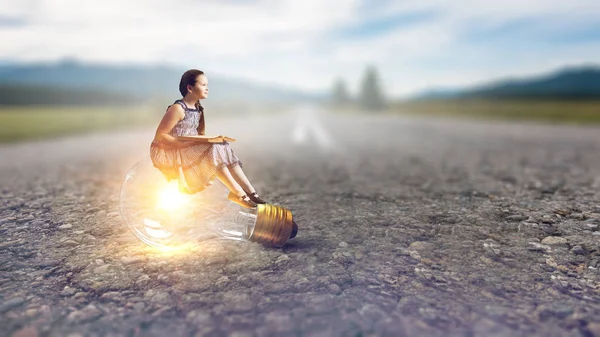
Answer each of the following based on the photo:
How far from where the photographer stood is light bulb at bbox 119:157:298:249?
3574mm

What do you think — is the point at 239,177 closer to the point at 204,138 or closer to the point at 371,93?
the point at 204,138

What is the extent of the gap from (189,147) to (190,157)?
76mm

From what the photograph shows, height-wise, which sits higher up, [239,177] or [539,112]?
[239,177]

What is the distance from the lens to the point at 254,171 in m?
9.62

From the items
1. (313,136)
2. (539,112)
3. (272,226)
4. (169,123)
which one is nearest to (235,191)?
(272,226)

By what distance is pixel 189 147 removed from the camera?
3520 mm

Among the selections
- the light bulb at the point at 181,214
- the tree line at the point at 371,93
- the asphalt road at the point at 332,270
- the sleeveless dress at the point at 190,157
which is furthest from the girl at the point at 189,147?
the tree line at the point at 371,93

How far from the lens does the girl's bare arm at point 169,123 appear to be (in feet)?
11.3

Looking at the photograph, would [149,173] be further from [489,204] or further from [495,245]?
[489,204]

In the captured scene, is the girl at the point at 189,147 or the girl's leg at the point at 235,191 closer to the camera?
the girl at the point at 189,147

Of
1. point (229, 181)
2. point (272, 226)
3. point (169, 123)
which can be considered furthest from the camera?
point (272, 226)

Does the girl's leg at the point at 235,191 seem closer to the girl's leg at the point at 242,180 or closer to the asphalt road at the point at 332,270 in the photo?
the girl's leg at the point at 242,180

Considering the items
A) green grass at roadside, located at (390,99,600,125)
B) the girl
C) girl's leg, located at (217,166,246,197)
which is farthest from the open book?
green grass at roadside, located at (390,99,600,125)

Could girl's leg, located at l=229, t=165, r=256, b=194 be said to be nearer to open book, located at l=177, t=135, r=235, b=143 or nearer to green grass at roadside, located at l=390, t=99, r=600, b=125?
open book, located at l=177, t=135, r=235, b=143
